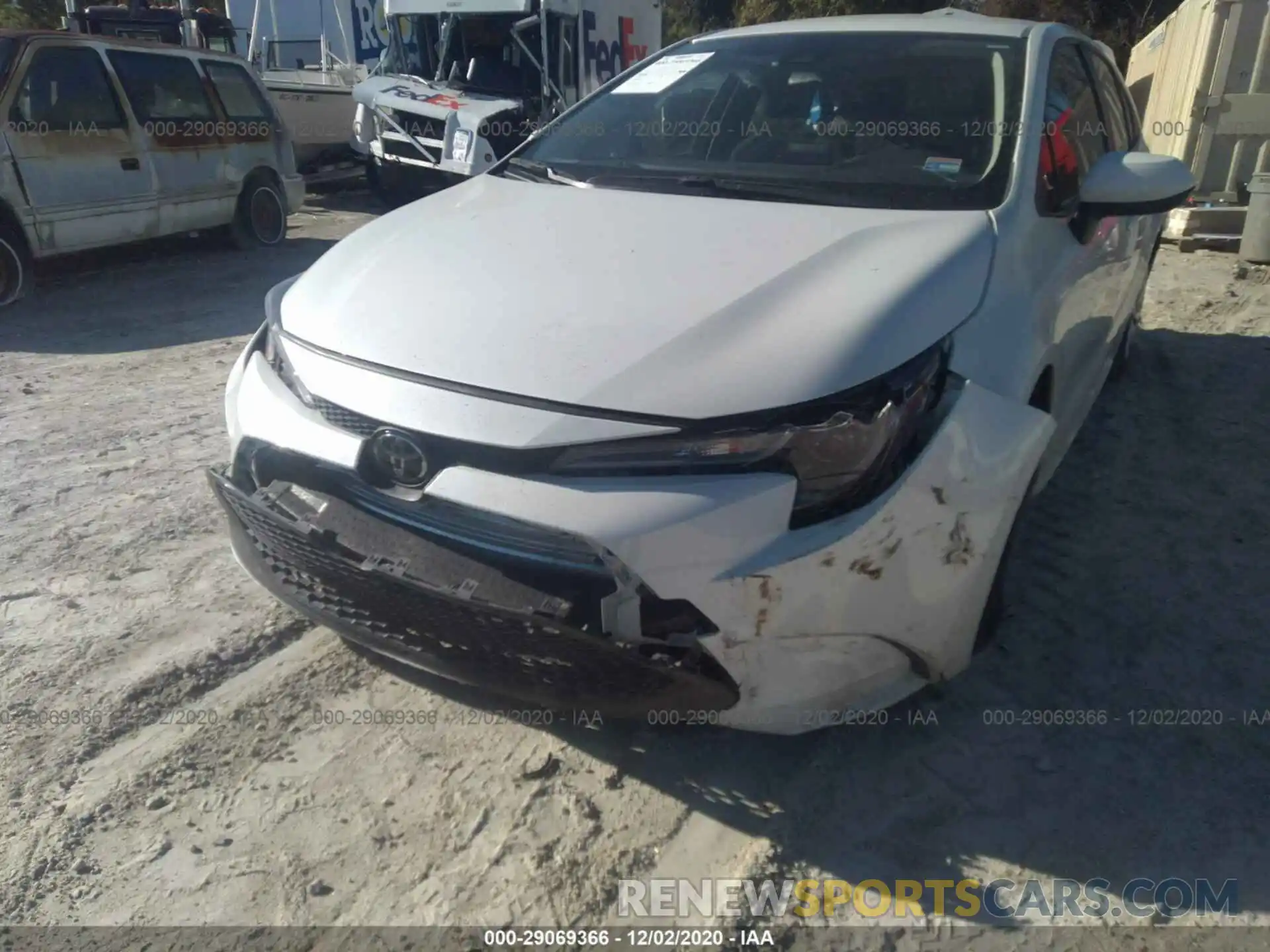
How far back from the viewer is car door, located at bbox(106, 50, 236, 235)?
7398 millimetres

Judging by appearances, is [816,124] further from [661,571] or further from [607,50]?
[607,50]

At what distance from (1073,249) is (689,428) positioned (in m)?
1.57

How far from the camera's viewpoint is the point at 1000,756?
2.37 m

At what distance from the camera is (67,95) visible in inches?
268

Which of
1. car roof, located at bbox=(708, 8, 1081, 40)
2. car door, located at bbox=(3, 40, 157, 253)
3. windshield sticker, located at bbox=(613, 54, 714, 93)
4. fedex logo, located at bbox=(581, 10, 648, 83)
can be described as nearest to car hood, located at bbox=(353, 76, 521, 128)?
fedex logo, located at bbox=(581, 10, 648, 83)

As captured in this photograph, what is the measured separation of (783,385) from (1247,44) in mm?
8897

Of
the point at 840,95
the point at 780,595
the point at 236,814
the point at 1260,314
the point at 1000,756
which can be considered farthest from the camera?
the point at 1260,314

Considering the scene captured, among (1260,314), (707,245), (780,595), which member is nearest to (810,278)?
(707,245)

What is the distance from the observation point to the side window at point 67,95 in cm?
651

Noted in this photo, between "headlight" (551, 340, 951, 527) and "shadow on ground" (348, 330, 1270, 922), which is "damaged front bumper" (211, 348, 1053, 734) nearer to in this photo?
"headlight" (551, 340, 951, 527)

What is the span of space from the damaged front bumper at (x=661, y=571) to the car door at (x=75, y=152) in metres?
5.57

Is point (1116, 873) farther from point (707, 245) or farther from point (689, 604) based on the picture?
point (707, 245)

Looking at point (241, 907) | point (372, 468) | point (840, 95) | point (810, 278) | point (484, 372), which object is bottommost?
point (241, 907)

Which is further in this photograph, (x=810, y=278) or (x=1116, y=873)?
(x=810, y=278)
